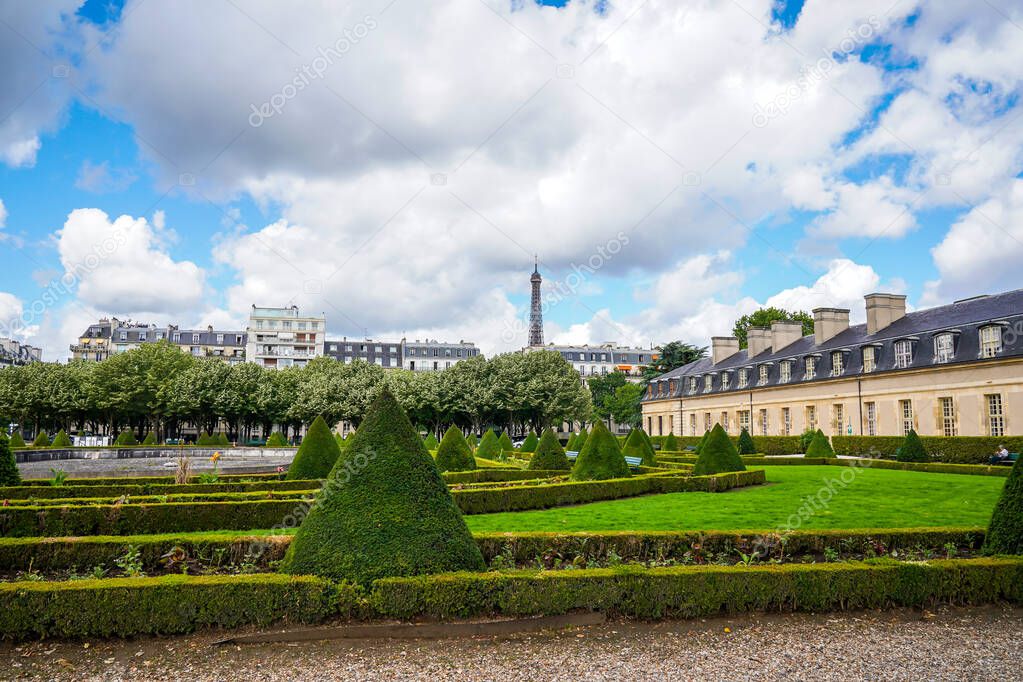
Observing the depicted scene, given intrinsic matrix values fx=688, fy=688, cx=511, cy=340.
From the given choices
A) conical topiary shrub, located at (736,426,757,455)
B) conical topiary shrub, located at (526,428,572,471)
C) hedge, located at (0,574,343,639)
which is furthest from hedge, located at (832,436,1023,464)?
hedge, located at (0,574,343,639)

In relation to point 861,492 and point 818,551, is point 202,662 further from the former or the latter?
point 861,492

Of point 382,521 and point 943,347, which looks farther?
point 943,347

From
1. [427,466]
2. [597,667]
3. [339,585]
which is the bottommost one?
[597,667]

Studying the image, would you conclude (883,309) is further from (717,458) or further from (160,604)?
(160,604)

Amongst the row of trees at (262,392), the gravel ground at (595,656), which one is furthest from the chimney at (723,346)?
the gravel ground at (595,656)

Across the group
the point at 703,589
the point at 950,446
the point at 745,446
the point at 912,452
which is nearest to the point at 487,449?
the point at 745,446

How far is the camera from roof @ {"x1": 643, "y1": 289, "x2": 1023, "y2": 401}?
31172 mm

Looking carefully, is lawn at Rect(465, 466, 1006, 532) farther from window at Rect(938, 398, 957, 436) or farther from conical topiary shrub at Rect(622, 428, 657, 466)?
window at Rect(938, 398, 957, 436)

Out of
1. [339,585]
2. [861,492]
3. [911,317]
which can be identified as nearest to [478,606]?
Result: [339,585]

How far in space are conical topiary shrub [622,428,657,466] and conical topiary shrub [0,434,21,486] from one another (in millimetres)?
20199

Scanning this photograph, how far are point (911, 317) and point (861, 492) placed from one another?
24960 mm

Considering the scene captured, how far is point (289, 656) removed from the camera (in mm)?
6527

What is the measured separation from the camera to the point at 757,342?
2069 inches

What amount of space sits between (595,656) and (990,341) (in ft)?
107
